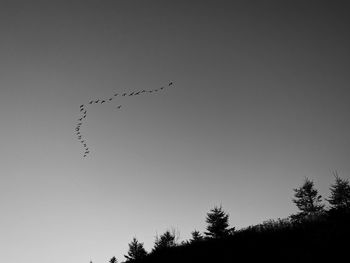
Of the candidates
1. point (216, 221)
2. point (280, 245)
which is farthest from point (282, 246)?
point (216, 221)

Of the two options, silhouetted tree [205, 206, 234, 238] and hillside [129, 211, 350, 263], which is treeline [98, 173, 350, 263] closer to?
hillside [129, 211, 350, 263]

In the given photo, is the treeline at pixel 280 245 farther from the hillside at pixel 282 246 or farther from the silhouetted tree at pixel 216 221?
the silhouetted tree at pixel 216 221

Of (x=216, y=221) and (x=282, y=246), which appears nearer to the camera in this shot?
(x=282, y=246)

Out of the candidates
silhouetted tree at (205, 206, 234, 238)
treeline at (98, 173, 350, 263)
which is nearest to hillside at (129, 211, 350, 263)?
treeline at (98, 173, 350, 263)

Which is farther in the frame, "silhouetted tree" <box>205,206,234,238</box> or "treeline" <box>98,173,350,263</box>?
"silhouetted tree" <box>205,206,234,238</box>

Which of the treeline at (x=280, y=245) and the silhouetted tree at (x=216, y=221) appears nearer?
the treeline at (x=280, y=245)

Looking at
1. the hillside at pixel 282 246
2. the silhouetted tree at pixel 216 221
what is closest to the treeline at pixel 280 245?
the hillside at pixel 282 246

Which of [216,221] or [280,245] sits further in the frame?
[216,221]

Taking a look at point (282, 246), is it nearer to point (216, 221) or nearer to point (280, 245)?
point (280, 245)

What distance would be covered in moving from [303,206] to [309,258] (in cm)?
4267

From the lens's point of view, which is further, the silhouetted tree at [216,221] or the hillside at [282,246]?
the silhouetted tree at [216,221]

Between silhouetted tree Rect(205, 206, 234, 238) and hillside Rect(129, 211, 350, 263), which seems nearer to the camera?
hillside Rect(129, 211, 350, 263)

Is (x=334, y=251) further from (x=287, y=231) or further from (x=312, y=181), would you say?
(x=312, y=181)

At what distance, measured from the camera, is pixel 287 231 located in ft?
39.7
